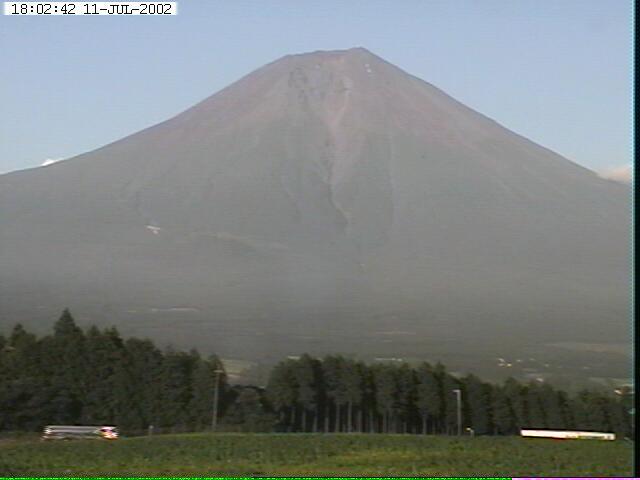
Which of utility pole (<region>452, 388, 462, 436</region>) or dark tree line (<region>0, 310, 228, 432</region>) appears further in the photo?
utility pole (<region>452, 388, 462, 436</region>)

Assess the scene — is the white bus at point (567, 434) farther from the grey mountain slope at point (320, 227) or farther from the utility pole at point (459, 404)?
the grey mountain slope at point (320, 227)

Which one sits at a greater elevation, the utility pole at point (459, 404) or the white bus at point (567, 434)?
the utility pole at point (459, 404)

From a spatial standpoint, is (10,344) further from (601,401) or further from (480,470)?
(601,401)

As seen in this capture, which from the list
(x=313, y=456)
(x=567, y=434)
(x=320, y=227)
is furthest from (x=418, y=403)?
(x=320, y=227)

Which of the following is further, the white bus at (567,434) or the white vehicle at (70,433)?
the white bus at (567,434)

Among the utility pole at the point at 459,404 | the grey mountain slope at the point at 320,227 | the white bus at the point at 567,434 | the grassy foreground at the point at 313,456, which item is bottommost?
the grassy foreground at the point at 313,456

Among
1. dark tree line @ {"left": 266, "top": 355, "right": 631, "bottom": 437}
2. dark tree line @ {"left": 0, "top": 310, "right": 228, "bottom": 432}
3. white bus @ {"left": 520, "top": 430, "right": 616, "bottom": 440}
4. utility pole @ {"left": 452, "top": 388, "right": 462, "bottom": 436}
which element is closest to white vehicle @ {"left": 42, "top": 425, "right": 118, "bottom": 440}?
dark tree line @ {"left": 0, "top": 310, "right": 228, "bottom": 432}

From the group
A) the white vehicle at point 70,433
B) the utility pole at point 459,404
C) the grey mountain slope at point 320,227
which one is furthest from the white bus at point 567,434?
the white vehicle at point 70,433

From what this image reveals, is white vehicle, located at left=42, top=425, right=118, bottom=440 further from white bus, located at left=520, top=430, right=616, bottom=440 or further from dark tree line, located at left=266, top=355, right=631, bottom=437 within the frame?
white bus, located at left=520, top=430, right=616, bottom=440
